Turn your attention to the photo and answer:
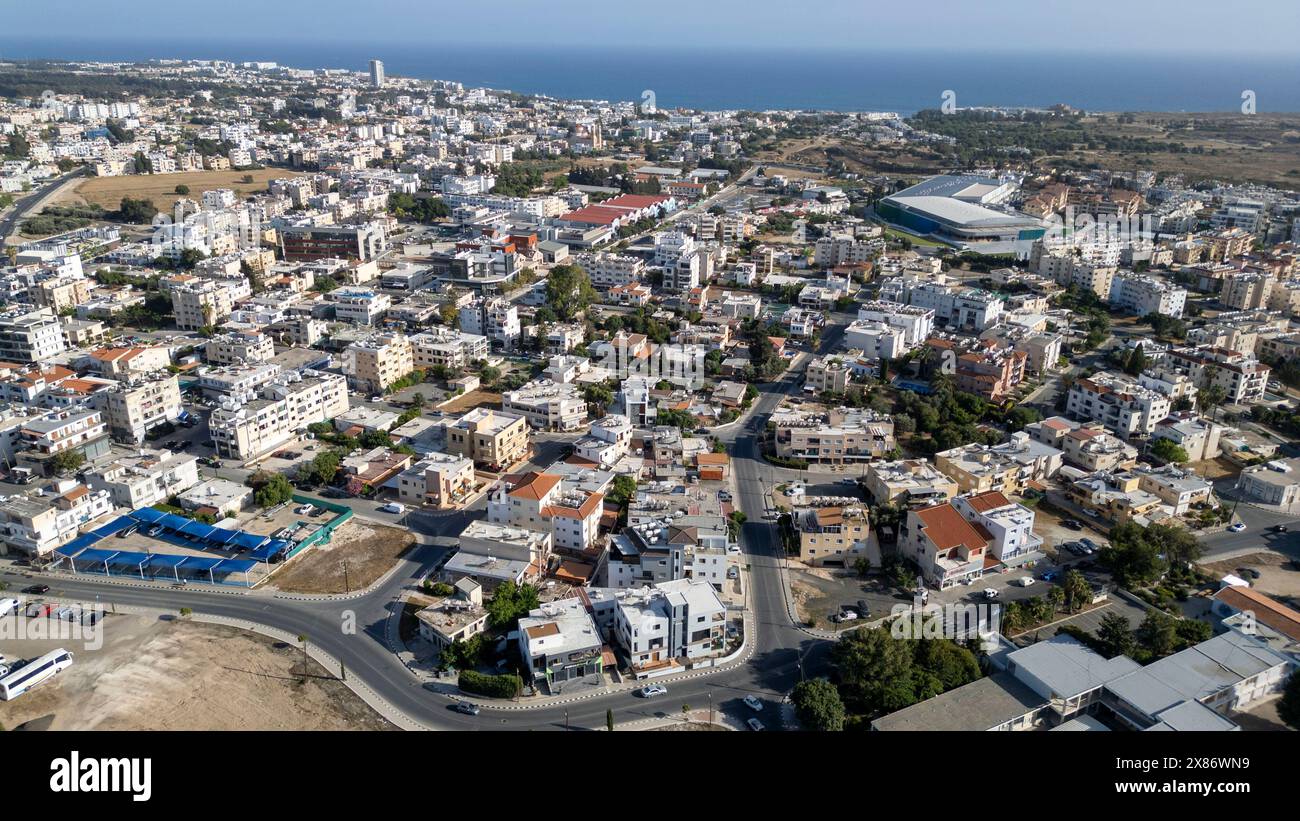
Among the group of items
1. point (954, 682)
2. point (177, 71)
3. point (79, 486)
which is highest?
point (177, 71)

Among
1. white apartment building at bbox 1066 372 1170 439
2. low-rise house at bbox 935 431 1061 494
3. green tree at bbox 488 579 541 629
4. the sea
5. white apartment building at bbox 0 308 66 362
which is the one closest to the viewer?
green tree at bbox 488 579 541 629

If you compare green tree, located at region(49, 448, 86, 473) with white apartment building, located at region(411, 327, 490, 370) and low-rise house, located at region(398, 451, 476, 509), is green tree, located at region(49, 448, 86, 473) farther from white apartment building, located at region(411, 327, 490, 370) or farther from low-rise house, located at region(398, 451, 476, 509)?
white apartment building, located at region(411, 327, 490, 370)

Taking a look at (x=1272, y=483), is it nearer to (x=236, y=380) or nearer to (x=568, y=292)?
(x=568, y=292)

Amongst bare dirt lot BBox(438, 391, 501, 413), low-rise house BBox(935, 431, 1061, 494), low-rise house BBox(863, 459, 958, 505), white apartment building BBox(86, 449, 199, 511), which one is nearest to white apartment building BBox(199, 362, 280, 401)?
white apartment building BBox(86, 449, 199, 511)

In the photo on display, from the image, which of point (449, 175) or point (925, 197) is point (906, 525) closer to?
point (925, 197)

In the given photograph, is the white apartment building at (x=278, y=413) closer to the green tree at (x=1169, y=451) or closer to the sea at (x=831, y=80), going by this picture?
the green tree at (x=1169, y=451)

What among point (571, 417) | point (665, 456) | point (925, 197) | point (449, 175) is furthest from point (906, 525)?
point (449, 175)
